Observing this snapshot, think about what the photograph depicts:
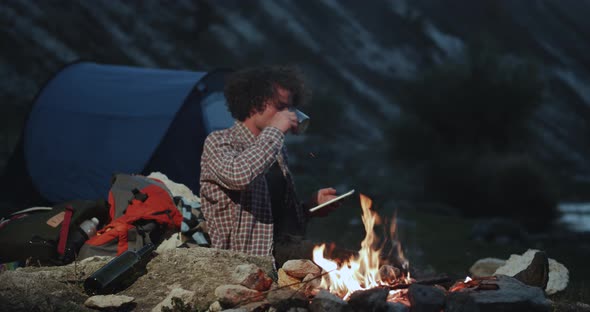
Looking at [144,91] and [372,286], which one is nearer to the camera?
[372,286]

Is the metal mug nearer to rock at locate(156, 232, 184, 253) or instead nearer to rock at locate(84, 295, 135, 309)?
rock at locate(156, 232, 184, 253)

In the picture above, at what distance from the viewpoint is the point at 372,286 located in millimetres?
3912

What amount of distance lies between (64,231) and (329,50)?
31.3 meters

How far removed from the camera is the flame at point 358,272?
3.83 meters

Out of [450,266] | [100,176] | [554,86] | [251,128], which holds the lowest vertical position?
[100,176]

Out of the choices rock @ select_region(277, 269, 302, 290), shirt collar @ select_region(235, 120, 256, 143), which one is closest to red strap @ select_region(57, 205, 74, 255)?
shirt collar @ select_region(235, 120, 256, 143)

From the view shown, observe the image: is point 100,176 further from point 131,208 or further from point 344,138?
point 344,138

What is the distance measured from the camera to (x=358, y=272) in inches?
159

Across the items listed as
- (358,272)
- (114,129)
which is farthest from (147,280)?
(114,129)

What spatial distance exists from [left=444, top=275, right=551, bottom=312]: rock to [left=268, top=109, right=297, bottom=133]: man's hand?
1.37 m

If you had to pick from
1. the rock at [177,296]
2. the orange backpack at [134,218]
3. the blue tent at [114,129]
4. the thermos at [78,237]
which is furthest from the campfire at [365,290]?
the blue tent at [114,129]

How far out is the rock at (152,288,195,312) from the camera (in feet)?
11.7

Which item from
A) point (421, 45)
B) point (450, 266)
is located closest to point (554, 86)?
point (421, 45)

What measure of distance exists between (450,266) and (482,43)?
50.4ft
